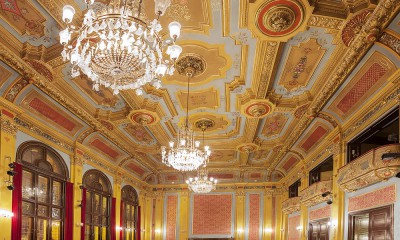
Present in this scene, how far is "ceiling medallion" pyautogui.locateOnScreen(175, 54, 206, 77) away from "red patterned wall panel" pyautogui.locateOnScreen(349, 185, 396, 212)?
455 centimetres

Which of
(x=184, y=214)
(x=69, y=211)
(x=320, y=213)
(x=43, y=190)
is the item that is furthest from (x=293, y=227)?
(x=43, y=190)

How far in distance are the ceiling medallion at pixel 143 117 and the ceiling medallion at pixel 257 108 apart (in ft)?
8.77

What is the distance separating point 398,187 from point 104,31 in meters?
5.91

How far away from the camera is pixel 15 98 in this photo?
782 cm

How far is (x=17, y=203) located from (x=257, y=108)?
6425mm

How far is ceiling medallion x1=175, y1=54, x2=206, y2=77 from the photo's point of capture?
24.7 feet

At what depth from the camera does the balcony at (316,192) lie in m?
10.1

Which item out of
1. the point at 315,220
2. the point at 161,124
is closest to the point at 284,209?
the point at 315,220

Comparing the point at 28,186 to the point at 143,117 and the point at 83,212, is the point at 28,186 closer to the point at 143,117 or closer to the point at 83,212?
the point at 83,212

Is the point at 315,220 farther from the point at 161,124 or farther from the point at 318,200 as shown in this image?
the point at 161,124

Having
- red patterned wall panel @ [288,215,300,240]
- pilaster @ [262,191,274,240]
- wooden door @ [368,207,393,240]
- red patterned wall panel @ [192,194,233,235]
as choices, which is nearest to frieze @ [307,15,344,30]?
wooden door @ [368,207,393,240]

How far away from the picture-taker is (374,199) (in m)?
7.59

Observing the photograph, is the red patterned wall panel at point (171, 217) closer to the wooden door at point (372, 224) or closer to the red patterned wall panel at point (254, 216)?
the red patterned wall panel at point (254, 216)

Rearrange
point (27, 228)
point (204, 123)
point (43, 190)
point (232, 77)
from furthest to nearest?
point (204, 123) → point (43, 190) → point (27, 228) → point (232, 77)
